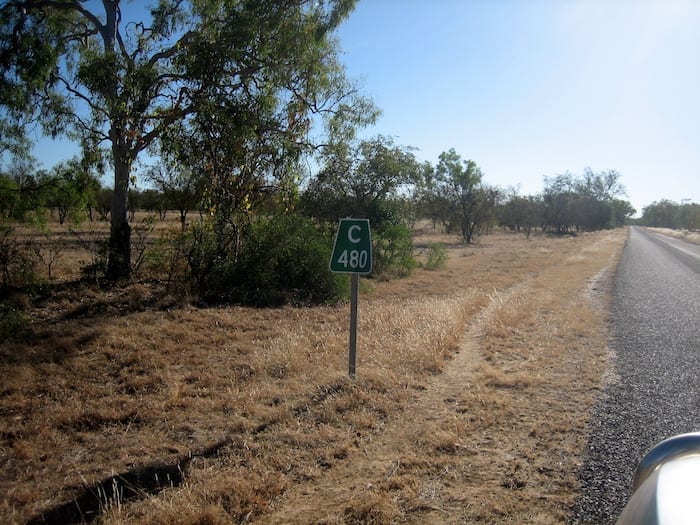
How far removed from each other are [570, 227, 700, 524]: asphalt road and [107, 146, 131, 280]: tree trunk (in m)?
9.76

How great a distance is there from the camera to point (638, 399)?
465 cm

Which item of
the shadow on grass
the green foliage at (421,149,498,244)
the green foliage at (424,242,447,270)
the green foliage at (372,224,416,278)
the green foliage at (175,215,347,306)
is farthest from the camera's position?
the green foliage at (421,149,498,244)

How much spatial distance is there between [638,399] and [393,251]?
1211 cm

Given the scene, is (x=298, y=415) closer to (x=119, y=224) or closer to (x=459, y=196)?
(x=119, y=224)

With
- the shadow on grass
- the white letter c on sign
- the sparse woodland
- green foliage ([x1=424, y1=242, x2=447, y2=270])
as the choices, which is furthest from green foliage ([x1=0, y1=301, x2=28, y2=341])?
green foliage ([x1=424, y1=242, x2=447, y2=270])

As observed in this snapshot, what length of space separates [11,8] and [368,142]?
1129cm

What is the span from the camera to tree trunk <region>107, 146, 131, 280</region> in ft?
33.7

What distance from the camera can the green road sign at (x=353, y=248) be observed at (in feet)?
16.4

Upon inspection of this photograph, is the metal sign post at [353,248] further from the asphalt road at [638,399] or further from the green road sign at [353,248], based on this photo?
the asphalt road at [638,399]

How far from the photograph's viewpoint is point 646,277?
1695 cm

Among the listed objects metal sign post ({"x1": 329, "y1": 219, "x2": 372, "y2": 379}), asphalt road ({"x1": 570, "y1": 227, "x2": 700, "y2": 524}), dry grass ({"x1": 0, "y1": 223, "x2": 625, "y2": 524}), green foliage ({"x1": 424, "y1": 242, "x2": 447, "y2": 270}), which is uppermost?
metal sign post ({"x1": 329, "y1": 219, "x2": 372, "y2": 379})

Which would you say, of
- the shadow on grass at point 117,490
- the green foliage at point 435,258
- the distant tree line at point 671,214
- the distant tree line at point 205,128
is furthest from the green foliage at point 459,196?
the distant tree line at point 671,214

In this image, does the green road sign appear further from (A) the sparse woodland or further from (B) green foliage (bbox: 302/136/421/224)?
(B) green foliage (bbox: 302/136/421/224)

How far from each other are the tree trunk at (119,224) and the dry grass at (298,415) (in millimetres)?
2096
